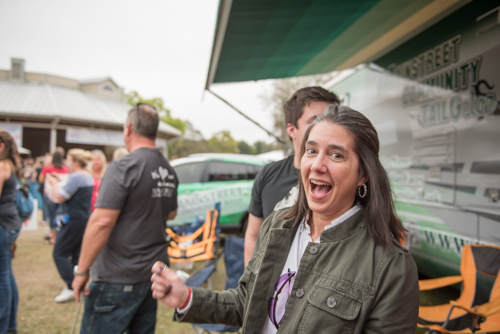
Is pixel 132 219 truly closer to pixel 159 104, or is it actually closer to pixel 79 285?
pixel 79 285

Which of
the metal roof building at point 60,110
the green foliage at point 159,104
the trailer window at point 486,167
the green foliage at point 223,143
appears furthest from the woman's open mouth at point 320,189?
the green foliage at point 223,143

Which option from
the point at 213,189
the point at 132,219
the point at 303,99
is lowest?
the point at 213,189

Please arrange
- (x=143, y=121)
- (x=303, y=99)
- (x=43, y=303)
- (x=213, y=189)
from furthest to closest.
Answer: (x=213, y=189)
(x=43, y=303)
(x=143, y=121)
(x=303, y=99)

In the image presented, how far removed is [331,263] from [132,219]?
1.47 meters

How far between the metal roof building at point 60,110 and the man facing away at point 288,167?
22.5m

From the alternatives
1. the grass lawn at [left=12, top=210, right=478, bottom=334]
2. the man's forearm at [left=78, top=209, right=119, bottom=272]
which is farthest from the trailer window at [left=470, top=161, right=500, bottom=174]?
the man's forearm at [left=78, top=209, right=119, bottom=272]

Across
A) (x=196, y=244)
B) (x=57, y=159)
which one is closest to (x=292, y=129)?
(x=196, y=244)

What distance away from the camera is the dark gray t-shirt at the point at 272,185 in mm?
1957

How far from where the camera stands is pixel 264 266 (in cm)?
125

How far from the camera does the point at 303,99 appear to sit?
1919 mm

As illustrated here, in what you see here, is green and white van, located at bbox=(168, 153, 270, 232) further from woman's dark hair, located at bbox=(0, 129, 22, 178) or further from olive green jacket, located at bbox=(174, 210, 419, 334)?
olive green jacket, located at bbox=(174, 210, 419, 334)

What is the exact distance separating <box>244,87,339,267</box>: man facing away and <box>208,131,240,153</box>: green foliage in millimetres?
67271

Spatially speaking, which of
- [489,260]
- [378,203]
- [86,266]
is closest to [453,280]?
[489,260]

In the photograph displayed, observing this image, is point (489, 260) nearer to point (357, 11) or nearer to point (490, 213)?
point (490, 213)
